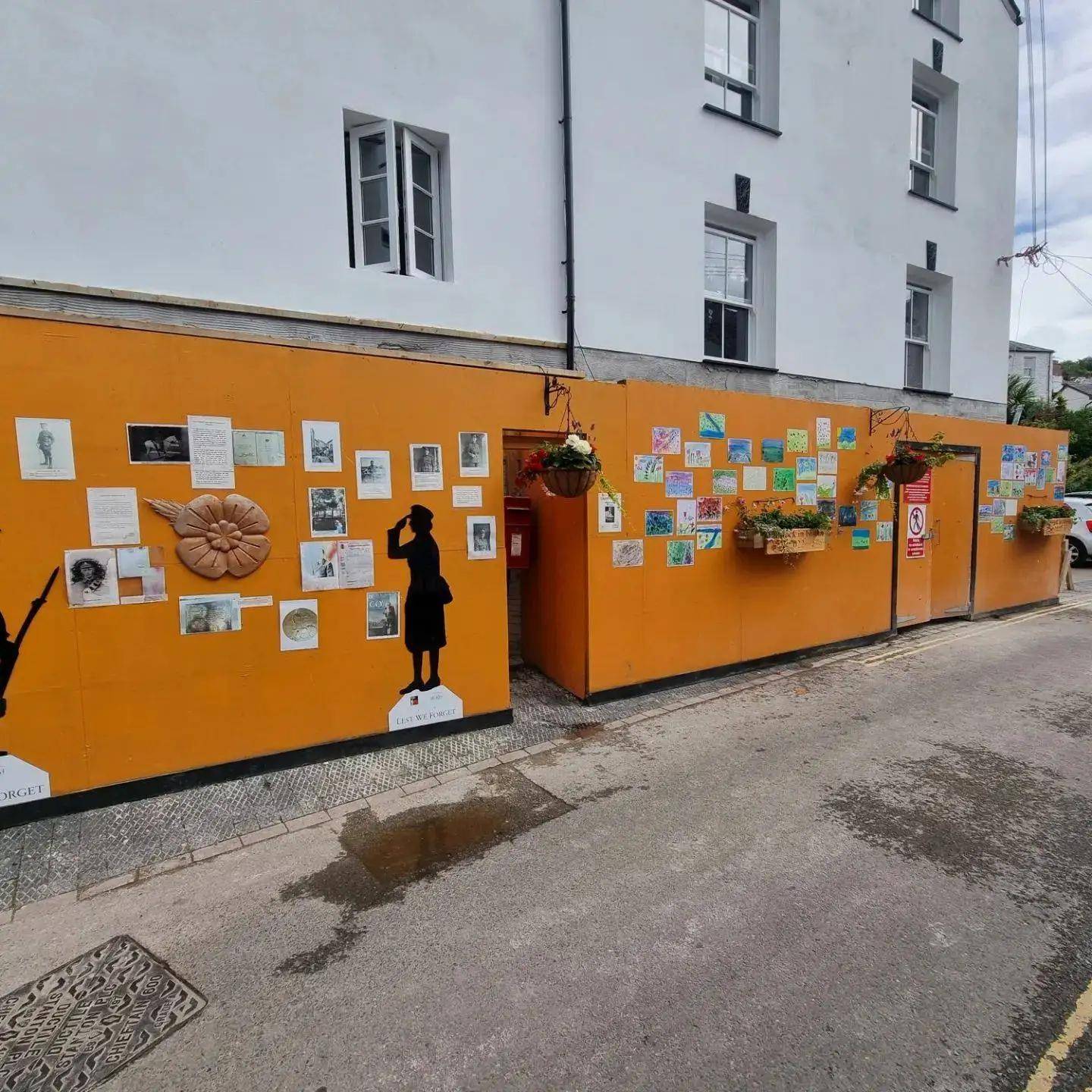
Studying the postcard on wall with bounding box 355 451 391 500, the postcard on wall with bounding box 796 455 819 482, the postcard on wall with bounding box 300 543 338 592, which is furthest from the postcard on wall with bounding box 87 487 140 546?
the postcard on wall with bounding box 796 455 819 482

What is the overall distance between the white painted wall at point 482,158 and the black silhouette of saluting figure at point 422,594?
80.7 inches

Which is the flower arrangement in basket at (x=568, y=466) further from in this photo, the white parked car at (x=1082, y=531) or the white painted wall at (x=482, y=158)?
the white parked car at (x=1082, y=531)

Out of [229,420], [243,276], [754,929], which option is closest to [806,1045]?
[754,929]

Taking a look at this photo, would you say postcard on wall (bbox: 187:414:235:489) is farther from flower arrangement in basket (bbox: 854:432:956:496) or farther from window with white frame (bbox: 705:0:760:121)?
flower arrangement in basket (bbox: 854:432:956:496)

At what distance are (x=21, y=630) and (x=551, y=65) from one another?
691 centimetres

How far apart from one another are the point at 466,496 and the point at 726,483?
3178 millimetres

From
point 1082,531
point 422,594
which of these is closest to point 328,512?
point 422,594

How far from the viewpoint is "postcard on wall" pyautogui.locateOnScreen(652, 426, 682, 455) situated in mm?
6453

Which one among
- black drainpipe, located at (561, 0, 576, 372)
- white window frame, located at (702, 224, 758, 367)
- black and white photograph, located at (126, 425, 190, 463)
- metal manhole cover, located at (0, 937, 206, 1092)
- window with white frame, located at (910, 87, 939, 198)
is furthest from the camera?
window with white frame, located at (910, 87, 939, 198)

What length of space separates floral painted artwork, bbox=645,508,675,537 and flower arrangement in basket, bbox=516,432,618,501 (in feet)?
3.83

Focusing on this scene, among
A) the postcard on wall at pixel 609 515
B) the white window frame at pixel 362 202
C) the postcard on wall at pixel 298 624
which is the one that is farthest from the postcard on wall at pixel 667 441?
the postcard on wall at pixel 298 624

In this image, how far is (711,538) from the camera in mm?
6945

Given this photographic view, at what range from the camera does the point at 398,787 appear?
4.68 metres

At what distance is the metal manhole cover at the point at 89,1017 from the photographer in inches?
93.4
